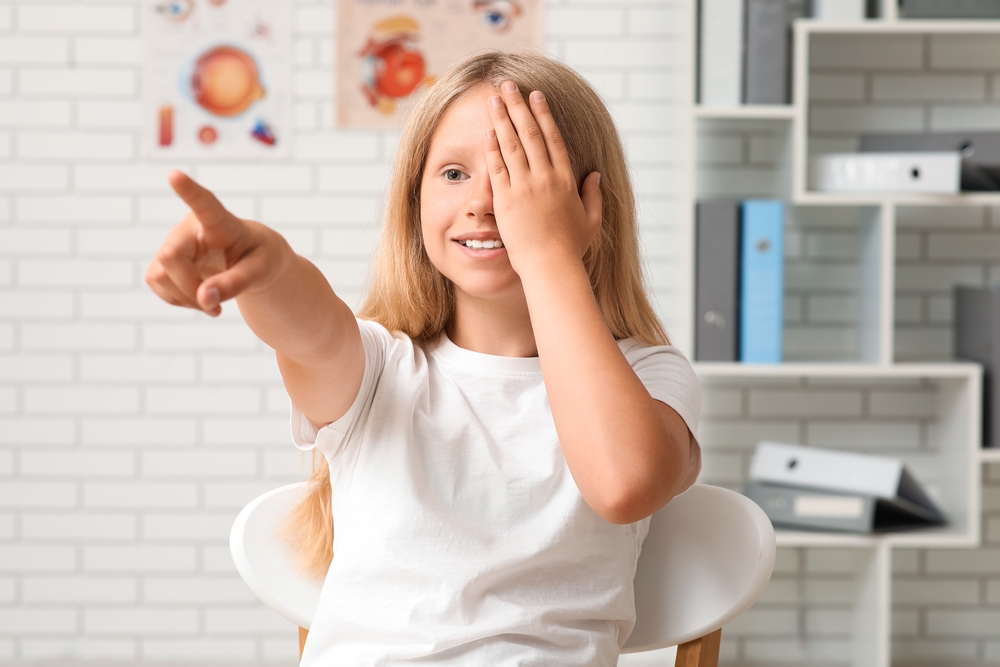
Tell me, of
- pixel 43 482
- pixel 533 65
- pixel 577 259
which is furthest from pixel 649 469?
pixel 43 482

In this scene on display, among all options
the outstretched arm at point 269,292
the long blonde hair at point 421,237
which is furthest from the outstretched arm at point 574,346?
the outstretched arm at point 269,292

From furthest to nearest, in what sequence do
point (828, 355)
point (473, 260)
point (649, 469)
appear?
point (828, 355)
point (473, 260)
point (649, 469)

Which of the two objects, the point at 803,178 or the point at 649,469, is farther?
the point at 803,178

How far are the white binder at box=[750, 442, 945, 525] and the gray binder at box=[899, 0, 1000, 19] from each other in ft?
3.57

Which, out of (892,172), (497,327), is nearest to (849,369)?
(892,172)

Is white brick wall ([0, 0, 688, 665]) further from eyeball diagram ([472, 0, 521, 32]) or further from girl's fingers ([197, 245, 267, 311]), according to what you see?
girl's fingers ([197, 245, 267, 311])

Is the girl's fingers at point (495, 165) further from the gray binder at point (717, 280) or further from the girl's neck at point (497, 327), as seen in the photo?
the gray binder at point (717, 280)

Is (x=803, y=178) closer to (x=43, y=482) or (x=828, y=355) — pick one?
(x=828, y=355)

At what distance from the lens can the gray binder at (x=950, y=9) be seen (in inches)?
83.5

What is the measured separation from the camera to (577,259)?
921 millimetres

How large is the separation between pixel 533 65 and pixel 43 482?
6.78ft

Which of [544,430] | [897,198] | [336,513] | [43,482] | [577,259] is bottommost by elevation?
[43,482]

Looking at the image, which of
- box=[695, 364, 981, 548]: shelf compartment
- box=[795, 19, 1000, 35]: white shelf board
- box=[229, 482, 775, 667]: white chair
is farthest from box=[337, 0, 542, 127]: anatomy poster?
box=[229, 482, 775, 667]: white chair

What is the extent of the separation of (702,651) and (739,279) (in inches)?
45.6
